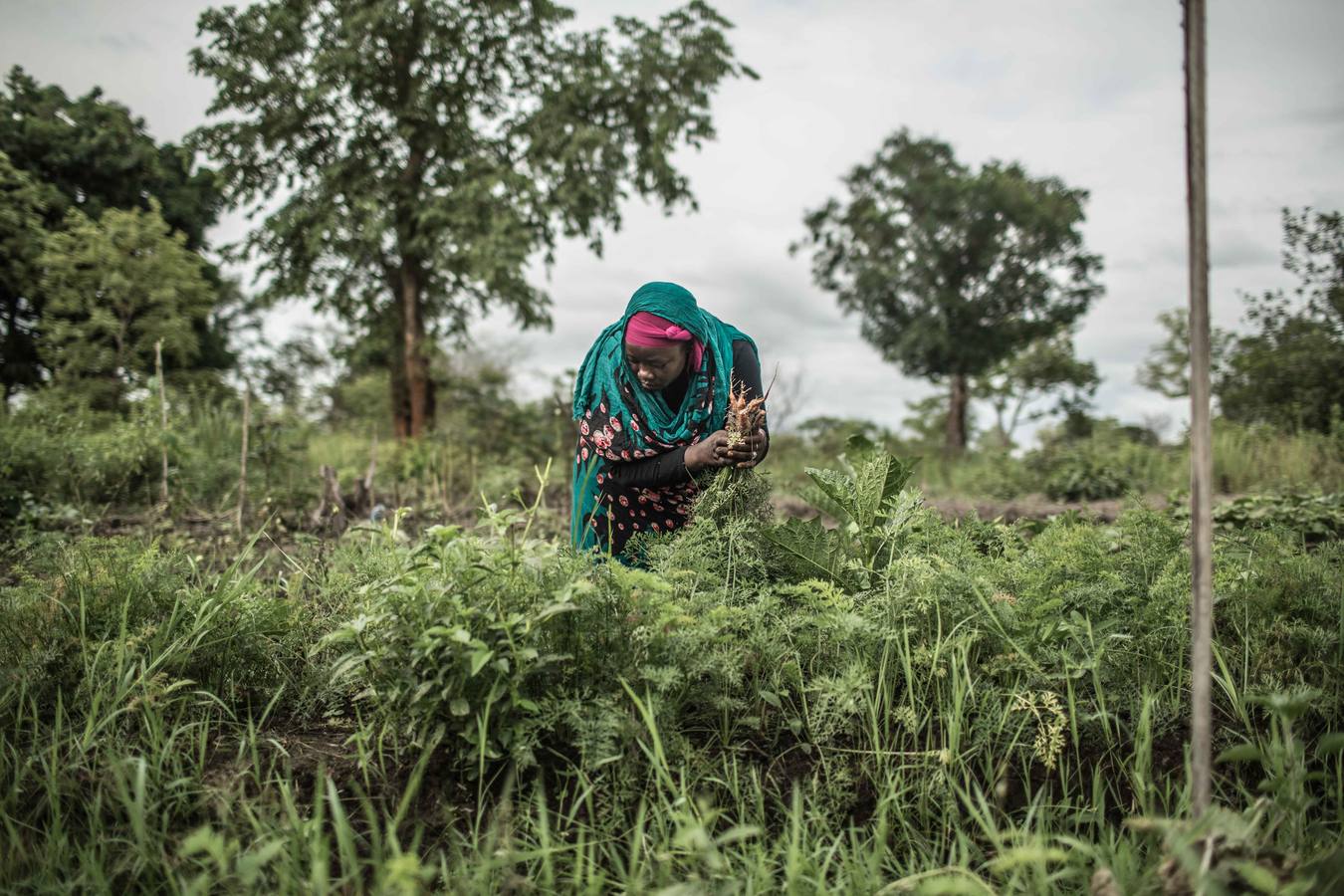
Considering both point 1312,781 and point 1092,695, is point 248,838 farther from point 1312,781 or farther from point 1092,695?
point 1312,781

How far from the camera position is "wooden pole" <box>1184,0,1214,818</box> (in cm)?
124

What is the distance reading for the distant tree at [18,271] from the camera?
1330 centimetres

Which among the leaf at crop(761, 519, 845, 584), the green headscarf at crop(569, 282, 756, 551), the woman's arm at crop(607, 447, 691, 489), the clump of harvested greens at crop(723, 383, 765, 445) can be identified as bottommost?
the leaf at crop(761, 519, 845, 584)

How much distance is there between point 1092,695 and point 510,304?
1123 cm

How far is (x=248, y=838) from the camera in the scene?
1576 mm

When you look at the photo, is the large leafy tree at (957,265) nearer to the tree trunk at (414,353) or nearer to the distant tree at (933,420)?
the distant tree at (933,420)

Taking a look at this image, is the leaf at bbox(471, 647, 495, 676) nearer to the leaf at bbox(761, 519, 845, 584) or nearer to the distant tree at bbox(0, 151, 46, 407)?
the leaf at bbox(761, 519, 845, 584)

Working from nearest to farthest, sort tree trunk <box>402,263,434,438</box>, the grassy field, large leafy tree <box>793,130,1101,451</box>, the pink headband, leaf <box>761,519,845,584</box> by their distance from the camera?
the grassy field < leaf <box>761,519,845,584</box> < the pink headband < tree trunk <box>402,263,434,438</box> < large leafy tree <box>793,130,1101,451</box>

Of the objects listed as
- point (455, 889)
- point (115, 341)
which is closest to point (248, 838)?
point (455, 889)

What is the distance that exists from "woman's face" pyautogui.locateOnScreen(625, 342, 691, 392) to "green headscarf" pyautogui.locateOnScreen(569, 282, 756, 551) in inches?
2.3

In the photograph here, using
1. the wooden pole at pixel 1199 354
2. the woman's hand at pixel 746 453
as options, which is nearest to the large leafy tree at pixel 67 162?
the woman's hand at pixel 746 453

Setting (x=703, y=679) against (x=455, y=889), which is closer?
(x=455, y=889)

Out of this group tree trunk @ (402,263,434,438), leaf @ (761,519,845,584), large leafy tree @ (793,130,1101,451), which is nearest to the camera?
leaf @ (761,519,845,584)

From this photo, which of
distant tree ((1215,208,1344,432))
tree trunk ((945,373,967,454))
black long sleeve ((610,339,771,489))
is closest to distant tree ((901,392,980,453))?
tree trunk ((945,373,967,454))
